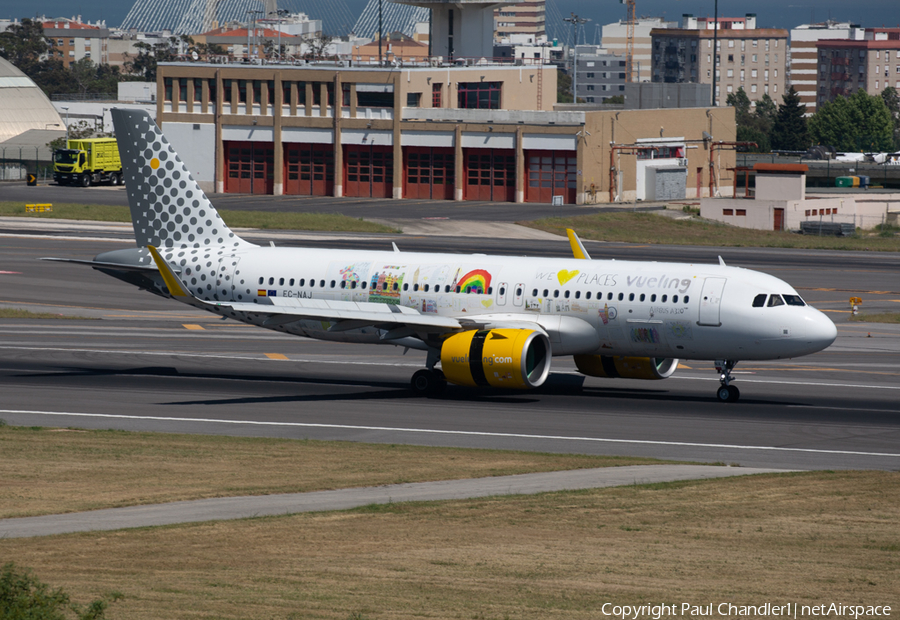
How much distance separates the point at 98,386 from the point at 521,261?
577 inches

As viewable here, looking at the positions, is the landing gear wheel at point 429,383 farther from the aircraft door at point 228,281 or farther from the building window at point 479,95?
the building window at point 479,95

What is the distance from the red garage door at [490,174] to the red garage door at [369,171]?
29.1 feet

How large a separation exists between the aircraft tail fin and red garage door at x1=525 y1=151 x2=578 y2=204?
8618cm

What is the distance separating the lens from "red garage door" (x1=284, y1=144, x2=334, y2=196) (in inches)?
5246

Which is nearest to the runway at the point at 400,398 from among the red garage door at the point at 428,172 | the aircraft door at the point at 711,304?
the aircraft door at the point at 711,304

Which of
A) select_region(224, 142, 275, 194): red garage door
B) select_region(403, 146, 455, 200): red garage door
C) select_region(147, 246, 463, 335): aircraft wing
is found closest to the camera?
select_region(147, 246, 463, 335): aircraft wing

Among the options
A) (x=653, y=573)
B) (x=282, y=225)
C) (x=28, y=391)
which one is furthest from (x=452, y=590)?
(x=282, y=225)

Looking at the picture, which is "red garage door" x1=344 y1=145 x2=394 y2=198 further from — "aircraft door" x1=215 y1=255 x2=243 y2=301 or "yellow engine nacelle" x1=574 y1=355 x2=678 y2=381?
"yellow engine nacelle" x1=574 y1=355 x2=678 y2=381

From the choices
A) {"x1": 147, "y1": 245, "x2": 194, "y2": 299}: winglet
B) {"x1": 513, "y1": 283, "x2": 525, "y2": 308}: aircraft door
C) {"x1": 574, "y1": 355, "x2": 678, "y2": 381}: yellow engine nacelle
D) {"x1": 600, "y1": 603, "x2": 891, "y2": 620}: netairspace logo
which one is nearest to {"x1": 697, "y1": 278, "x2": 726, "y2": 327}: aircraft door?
{"x1": 574, "y1": 355, "x2": 678, "y2": 381}: yellow engine nacelle

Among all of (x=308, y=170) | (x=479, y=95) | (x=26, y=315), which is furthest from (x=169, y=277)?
(x=479, y=95)

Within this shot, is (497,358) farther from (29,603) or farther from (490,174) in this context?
(490,174)

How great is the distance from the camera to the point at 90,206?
353 ft

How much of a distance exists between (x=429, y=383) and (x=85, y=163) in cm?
10728

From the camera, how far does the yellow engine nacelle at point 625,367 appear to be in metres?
38.7
